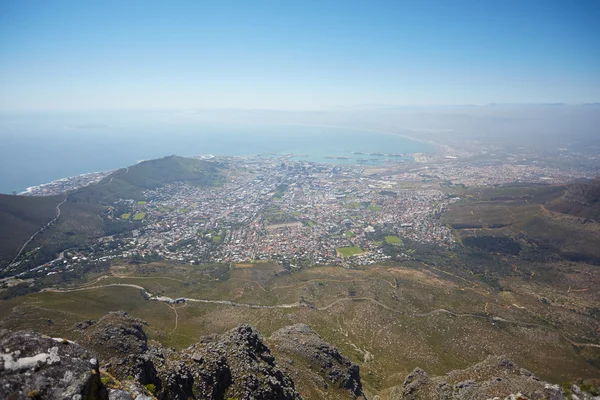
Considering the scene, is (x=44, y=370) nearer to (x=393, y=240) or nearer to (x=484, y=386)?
(x=484, y=386)

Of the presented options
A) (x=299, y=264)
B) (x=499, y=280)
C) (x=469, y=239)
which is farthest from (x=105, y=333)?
(x=469, y=239)

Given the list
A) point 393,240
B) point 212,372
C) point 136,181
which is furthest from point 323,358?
point 136,181

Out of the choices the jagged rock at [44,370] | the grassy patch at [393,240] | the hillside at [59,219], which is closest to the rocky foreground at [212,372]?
the jagged rock at [44,370]

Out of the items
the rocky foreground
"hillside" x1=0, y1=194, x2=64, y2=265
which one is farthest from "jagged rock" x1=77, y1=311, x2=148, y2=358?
"hillside" x1=0, y1=194, x2=64, y2=265

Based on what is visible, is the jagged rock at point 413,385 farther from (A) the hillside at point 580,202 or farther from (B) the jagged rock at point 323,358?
(A) the hillside at point 580,202

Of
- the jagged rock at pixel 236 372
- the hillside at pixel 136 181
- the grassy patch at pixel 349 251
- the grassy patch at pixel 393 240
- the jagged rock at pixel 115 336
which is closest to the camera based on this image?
the jagged rock at pixel 236 372

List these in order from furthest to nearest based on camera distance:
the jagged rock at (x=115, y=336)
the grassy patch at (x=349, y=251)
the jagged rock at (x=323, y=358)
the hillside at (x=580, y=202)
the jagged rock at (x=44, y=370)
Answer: the hillside at (x=580, y=202)
the grassy patch at (x=349, y=251)
the jagged rock at (x=323, y=358)
the jagged rock at (x=115, y=336)
the jagged rock at (x=44, y=370)

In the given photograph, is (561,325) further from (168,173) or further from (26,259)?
(168,173)

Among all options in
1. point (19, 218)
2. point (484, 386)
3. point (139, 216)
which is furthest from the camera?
point (139, 216)
